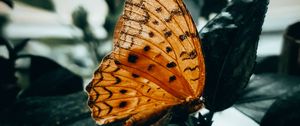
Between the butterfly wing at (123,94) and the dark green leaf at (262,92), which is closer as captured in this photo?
the butterfly wing at (123,94)

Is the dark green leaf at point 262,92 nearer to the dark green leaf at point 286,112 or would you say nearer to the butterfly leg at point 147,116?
the dark green leaf at point 286,112

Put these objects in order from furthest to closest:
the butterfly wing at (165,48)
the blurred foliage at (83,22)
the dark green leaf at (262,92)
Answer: the blurred foliage at (83,22) < the dark green leaf at (262,92) < the butterfly wing at (165,48)

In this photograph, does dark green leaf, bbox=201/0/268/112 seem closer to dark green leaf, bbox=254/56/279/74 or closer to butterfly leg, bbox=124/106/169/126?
butterfly leg, bbox=124/106/169/126

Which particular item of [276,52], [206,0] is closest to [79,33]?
[206,0]

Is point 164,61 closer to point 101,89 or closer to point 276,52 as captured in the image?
point 101,89

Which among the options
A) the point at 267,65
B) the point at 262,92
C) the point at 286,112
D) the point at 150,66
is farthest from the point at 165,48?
the point at 267,65

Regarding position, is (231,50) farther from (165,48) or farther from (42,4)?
(42,4)

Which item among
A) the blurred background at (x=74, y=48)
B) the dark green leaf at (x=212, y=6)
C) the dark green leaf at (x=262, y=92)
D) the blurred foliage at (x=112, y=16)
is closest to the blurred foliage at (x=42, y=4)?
the blurred background at (x=74, y=48)
